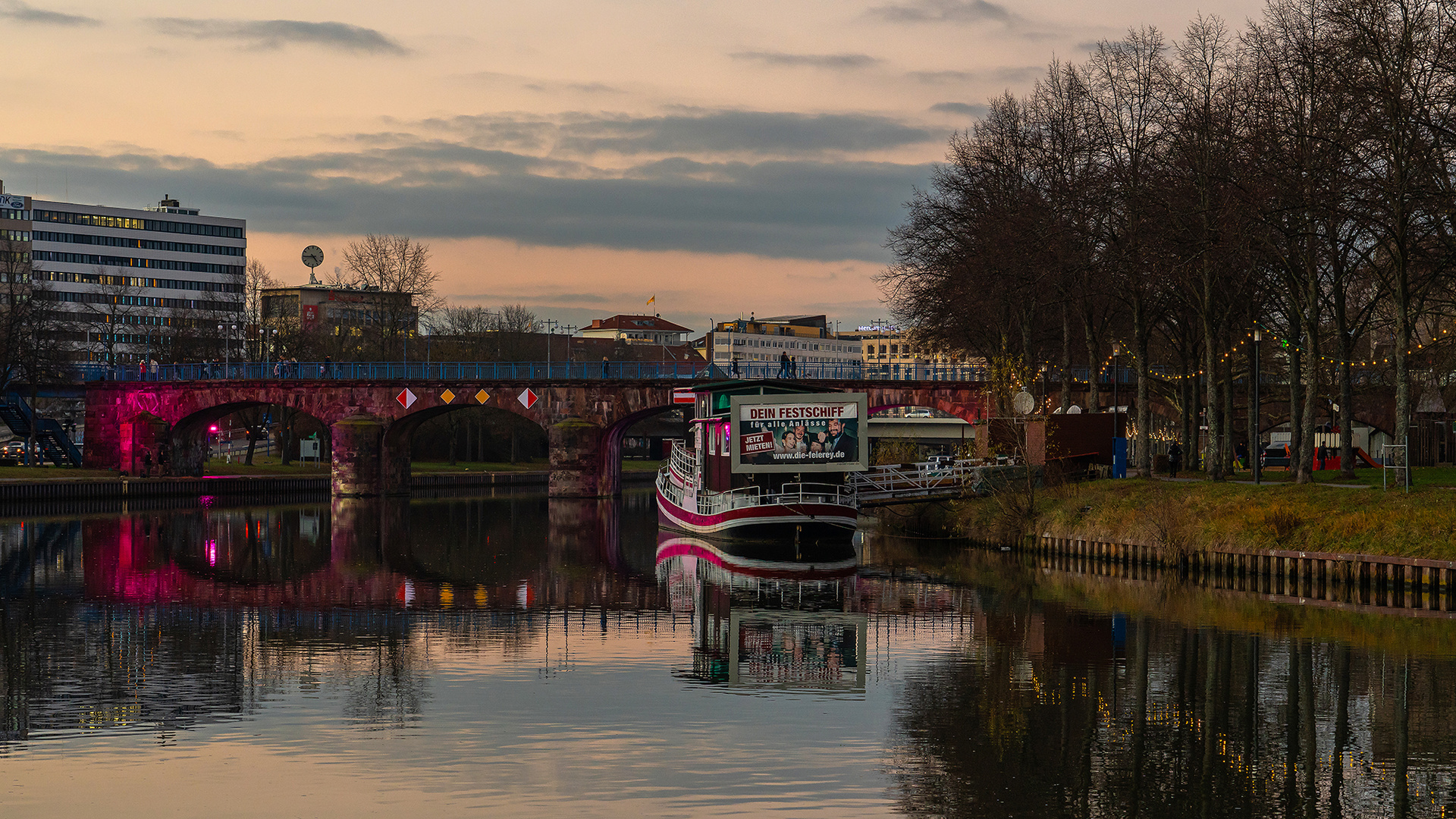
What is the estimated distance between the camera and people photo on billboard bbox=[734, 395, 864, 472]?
51344mm

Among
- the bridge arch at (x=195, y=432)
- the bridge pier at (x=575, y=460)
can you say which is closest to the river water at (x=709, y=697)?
the bridge pier at (x=575, y=460)

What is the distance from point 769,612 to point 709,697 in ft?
37.4

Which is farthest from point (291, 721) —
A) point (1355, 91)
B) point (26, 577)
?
point (1355, 91)

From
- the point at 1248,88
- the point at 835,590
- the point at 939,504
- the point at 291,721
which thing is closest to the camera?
the point at 291,721

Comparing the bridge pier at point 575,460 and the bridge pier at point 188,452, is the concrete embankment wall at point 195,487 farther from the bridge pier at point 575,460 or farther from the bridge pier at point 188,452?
the bridge pier at point 575,460

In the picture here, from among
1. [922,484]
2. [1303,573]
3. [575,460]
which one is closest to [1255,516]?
[1303,573]

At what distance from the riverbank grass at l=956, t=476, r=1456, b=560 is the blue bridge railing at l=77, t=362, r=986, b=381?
3790 centimetres

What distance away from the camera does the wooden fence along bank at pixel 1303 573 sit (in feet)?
110

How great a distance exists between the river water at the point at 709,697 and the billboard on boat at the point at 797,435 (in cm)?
836

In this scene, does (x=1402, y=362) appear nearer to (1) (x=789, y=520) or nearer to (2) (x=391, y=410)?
(1) (x=789, y=520)

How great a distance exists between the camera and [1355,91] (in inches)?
1487

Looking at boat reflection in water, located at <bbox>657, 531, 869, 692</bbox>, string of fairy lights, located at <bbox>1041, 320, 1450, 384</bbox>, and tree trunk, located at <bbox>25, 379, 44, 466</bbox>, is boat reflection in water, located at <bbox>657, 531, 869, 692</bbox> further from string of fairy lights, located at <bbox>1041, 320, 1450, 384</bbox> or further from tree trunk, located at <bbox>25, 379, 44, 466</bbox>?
tree trunk, located at <bbox>25, 379, 44, 466</bbox>

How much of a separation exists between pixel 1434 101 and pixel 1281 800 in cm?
2597

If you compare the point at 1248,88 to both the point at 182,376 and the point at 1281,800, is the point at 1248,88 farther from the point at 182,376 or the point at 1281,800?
the point at 182,376
